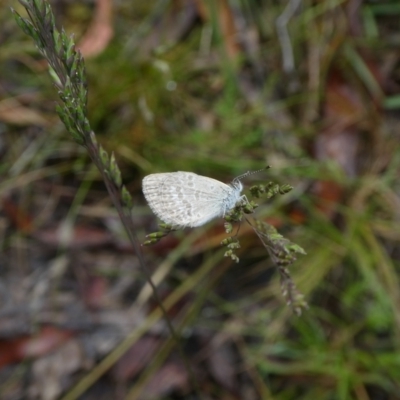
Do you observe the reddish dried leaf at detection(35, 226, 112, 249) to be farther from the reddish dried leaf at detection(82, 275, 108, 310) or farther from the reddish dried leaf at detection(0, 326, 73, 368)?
the reddish dried leaf at detection(0, 326, 73, 368)

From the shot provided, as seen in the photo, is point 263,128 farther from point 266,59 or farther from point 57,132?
point 57,132

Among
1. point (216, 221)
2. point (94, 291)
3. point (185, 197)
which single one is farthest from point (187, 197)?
point (94, 291)

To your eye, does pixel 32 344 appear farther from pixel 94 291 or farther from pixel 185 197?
pixel 185 197

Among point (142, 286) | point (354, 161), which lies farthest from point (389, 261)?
point (142, 286)

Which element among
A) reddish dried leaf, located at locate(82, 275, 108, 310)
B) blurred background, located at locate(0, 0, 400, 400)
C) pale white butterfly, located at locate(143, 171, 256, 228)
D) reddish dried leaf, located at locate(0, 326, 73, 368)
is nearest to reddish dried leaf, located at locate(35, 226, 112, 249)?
blurred background, located at locate(0, 0, 400, 400)

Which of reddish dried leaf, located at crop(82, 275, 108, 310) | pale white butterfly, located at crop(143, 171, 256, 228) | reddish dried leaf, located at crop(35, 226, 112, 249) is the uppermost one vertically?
reddish dried leaf, located at crop(35, 226, 112, 249)

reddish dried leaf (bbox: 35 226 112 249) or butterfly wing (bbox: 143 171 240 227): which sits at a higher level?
reddish dried leaf (bbox: 35 226 112 249)
